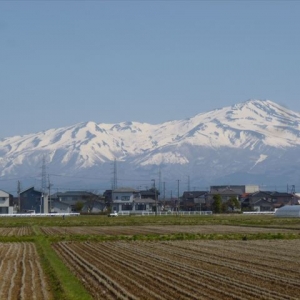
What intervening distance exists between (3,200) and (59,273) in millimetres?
79167

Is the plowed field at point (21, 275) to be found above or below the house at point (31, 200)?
below

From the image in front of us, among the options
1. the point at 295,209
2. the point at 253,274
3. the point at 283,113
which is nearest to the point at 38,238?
the point at 253,274

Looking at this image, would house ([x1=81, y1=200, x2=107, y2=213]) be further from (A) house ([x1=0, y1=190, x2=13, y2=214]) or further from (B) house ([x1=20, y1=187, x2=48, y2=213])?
(A) house ([x1=0, y1=190, x2=13, y2=214])

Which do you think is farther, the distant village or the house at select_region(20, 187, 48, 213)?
the house at select_region(20, 187, 48, 213)

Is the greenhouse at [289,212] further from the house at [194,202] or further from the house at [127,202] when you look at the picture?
the house at [127,202]

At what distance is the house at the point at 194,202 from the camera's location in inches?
4490

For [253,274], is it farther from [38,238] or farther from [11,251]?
[38,238]

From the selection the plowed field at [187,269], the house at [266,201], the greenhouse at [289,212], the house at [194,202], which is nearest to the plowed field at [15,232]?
the plowed field at [187,269]

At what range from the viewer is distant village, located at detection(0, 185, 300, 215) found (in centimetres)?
10062

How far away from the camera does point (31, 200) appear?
10669cm

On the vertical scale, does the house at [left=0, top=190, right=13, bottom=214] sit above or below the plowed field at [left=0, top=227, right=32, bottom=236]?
above

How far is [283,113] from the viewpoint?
10.9 meters

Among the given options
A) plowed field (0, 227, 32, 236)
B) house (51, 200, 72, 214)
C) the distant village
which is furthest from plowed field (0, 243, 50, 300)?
house (51, 200, 72, 214)

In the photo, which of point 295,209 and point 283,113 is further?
point 295,209
